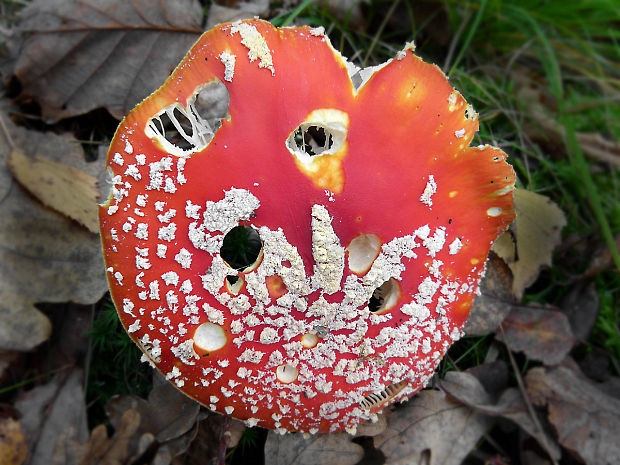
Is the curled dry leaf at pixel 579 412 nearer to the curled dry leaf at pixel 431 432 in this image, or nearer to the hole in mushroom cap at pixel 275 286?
the curled dry leaf at pixel 431 432

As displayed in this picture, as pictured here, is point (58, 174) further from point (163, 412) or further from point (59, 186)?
point (163, 412)

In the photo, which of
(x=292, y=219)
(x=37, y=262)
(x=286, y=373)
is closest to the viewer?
(x=292, y=219)

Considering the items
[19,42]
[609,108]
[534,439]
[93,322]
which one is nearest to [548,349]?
[534,439]

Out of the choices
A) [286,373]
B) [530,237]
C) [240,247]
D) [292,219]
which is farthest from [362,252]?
[530,237]

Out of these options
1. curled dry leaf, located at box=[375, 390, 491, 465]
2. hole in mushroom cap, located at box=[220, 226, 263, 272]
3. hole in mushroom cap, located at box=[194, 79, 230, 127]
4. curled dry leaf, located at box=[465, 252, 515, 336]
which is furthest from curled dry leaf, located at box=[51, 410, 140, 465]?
curled dry leaf, located at box=[465, 252, 515, 336]

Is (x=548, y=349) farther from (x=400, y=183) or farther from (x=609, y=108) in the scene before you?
(x=609, y=108)

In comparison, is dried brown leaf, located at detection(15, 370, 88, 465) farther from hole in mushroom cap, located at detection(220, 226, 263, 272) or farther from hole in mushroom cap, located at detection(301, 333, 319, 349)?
hole in mushroom cap, located at detection(301, 333, 319, 349)
